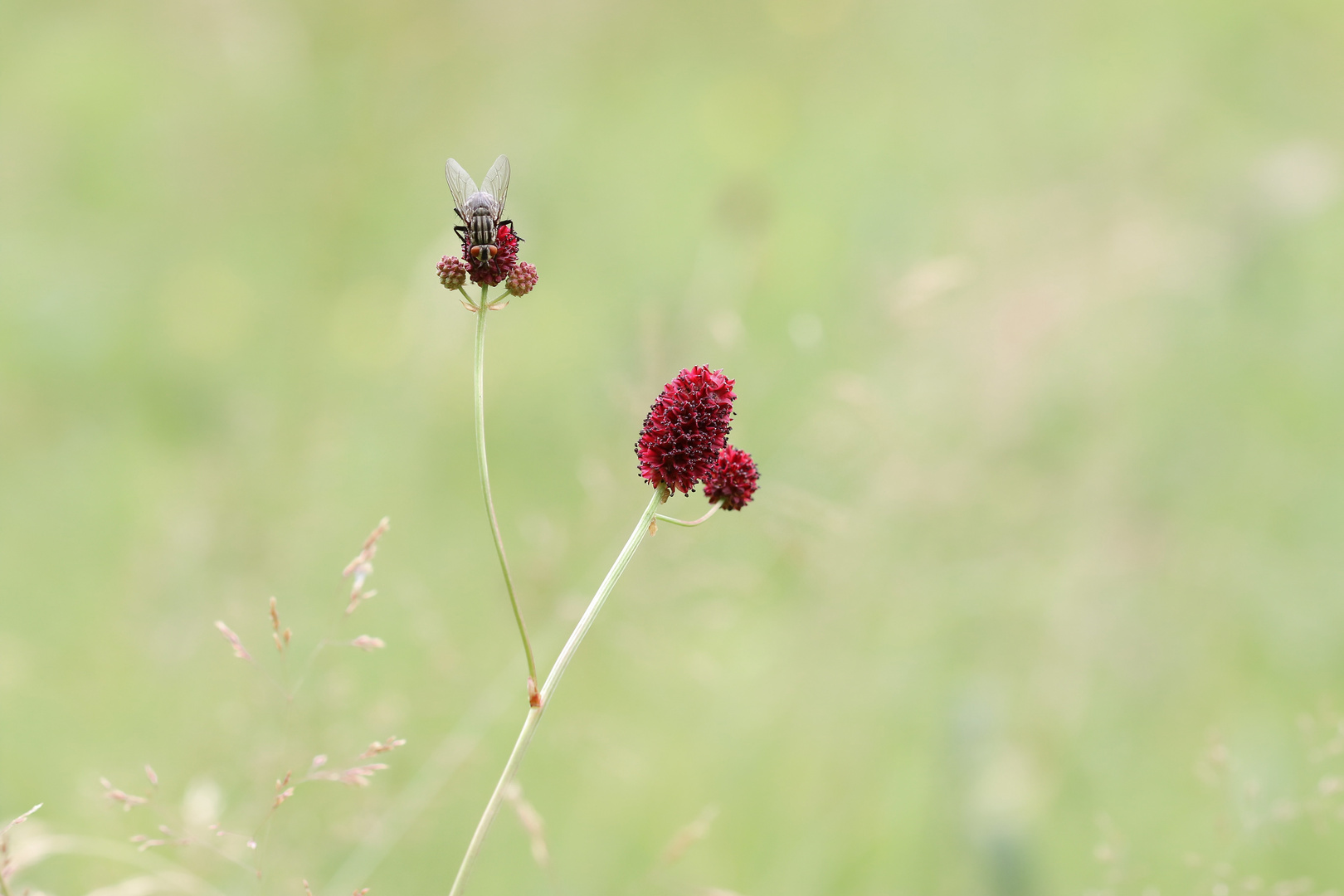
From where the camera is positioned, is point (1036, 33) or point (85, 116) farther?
point (1036, 33)

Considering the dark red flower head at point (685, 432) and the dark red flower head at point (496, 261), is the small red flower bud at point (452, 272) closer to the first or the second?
the dark red flower head at point (496, 261)

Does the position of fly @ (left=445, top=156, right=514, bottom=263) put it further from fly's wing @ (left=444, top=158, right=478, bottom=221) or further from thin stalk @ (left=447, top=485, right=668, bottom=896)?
thin stalk @ (left=447, top=485, right=668, bottom=896)

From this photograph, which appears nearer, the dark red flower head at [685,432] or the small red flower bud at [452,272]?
the dark red flower head at [685,432]

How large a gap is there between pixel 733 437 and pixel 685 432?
2.33 metres

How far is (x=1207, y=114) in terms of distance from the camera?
19.2 ft

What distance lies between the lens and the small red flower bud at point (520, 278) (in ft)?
4.60

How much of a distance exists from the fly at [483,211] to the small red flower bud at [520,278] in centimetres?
4

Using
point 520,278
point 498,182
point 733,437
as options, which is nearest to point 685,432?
point 520,278

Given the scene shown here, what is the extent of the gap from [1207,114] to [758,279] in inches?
136

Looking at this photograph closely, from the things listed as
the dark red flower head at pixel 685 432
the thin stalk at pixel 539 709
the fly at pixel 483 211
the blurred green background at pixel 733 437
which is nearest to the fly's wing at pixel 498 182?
the fly at pixel 483 211

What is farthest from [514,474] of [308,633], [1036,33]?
[1036,33]

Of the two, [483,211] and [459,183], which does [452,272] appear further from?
[459,183]

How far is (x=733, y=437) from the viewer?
3.67 m

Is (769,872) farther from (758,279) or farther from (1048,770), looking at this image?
(758,279)
